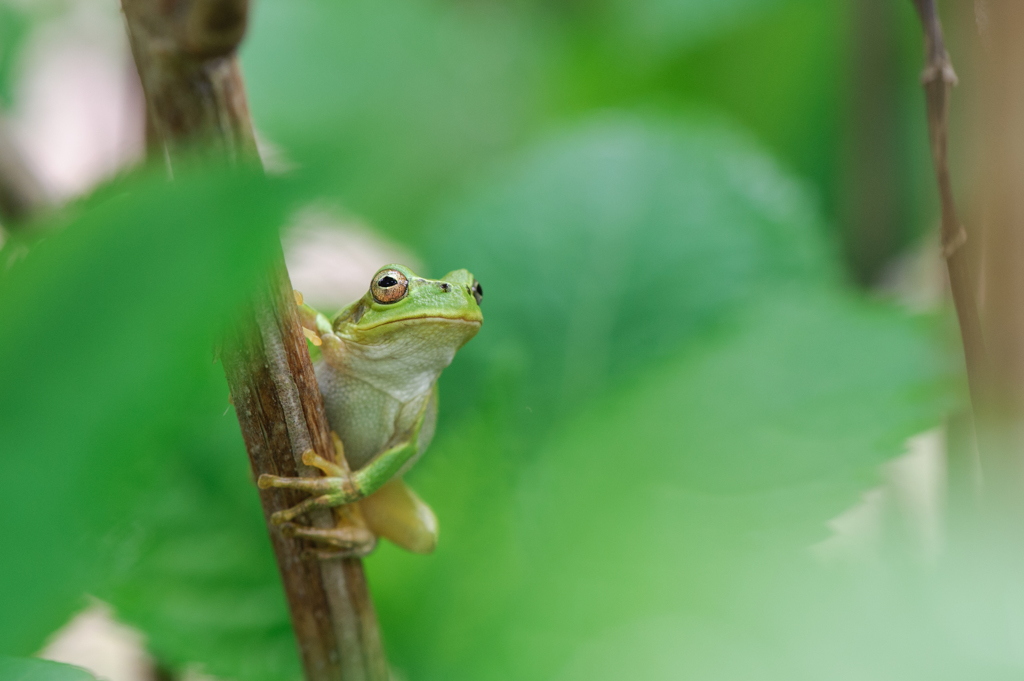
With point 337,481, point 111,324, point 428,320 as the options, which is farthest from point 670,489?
point 111,324

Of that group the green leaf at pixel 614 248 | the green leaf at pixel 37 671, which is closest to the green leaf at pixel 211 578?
the green leaf at pixel 614 248

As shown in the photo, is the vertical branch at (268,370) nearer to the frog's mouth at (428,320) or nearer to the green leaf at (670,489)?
the green leaf at (670,489)

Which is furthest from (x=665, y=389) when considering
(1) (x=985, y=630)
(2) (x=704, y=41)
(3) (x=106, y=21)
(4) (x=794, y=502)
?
(3) (x=106, y=21)

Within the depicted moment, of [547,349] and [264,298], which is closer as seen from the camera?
[264,298]

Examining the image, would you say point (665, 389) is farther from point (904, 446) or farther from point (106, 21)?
point (106, 21)

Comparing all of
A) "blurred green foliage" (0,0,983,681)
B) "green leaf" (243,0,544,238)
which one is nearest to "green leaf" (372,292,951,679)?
"blurred green foliage" (0,0,983,681)

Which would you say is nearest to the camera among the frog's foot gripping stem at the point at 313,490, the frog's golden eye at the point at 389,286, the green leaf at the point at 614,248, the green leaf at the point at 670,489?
the green leaf at the point at 670,489
